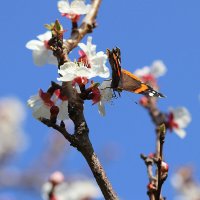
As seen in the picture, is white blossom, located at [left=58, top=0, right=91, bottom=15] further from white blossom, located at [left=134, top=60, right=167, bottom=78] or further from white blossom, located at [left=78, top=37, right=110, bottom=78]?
white blossom, located at [left=134, top=60, right=167, bottom=78]

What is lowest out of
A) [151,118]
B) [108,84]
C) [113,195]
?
[113,195]

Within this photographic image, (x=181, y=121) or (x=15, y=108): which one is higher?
(x=15, y=108)

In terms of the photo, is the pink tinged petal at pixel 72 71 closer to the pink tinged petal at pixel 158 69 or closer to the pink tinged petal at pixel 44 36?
the pink tinged petal at pixel 44 36

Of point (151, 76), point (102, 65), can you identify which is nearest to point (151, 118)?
point (151, 76)

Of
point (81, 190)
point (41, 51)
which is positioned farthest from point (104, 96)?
point (81, 190)

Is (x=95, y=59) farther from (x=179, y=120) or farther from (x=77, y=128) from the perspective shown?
(x=179, y=120)

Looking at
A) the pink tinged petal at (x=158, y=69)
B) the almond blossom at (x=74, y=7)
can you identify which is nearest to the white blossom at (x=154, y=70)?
the pink tinged petal at (x=158, y=69)

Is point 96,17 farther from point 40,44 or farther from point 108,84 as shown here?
point 108,84

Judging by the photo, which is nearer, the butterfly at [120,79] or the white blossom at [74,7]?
the butterfly at [120,79]
